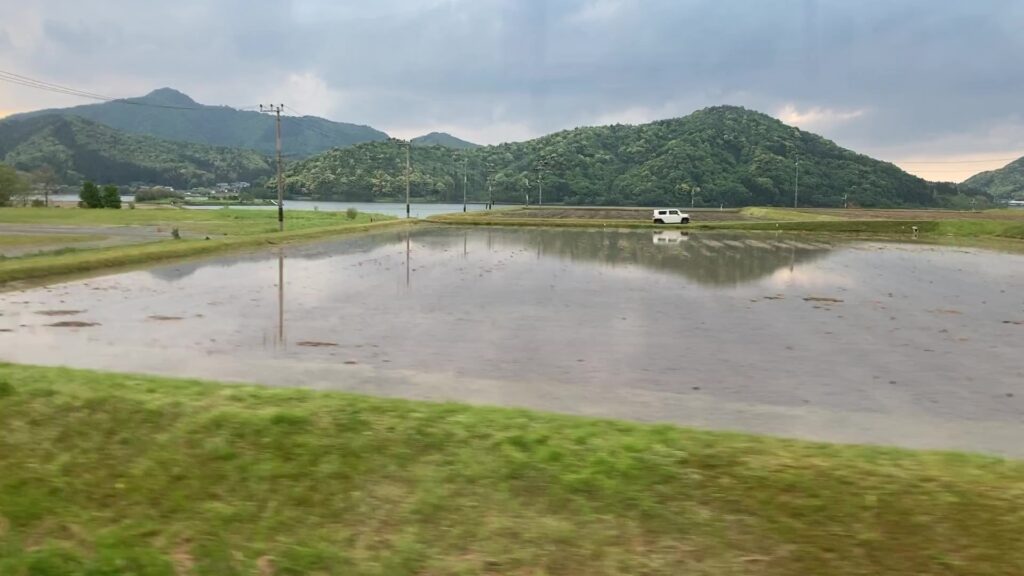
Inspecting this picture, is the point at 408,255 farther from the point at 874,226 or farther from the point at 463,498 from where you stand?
the point at 874,226

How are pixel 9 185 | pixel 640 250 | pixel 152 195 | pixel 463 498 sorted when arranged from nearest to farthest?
pixel 463 498 → pixel 640 250 → pixel 9 185 → pixel 152 195

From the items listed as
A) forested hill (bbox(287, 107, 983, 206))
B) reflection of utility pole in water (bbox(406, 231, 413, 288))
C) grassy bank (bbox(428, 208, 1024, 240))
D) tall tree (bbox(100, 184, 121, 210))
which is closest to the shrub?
forested hill (bbox(287, 107, 983, 206))

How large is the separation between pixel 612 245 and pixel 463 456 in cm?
3235

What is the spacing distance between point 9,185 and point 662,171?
103 meters

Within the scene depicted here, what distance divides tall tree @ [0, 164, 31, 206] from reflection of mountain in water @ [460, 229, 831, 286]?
6179cm

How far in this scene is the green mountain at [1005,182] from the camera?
16638 cm

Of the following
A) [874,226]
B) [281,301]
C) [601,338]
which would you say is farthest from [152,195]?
[601,338]

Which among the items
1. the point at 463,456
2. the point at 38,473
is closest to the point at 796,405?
the point at 463,456

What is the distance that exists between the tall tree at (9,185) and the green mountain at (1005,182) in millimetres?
199458

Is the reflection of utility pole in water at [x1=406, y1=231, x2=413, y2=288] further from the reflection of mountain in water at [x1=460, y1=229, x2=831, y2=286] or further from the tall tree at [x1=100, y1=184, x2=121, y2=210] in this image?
the tall tree at [x1=100, y1=184, x2=121, y2=210]

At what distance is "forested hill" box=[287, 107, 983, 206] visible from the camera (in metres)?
122

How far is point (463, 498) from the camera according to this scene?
4953 mm

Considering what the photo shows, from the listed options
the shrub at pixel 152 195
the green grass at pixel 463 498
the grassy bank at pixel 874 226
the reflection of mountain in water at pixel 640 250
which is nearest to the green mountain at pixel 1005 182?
the grassy bank at pixel 874 226

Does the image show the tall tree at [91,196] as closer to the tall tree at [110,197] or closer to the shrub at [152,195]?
the tall tree at [110,197]
